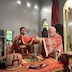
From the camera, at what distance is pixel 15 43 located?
1.31m

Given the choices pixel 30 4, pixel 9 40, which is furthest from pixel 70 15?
pixel 9 40

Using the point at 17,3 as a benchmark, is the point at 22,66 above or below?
below

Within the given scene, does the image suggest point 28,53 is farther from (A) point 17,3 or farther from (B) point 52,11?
(B) point 52,11

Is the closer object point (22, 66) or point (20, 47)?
point (22, 66)

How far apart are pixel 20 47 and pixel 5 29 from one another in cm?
23

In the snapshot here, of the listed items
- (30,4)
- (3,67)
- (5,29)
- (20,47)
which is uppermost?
(30,4)

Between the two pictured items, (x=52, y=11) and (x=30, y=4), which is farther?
(x=52, y=11)

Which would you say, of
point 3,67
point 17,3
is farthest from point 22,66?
point 17,3

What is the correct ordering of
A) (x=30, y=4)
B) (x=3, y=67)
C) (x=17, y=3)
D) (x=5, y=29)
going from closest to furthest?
(x=3, y=67) → (x=5, y=29) → (x=17, y=3) → (x=30, y=4)

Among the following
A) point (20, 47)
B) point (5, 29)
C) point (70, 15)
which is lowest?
Answer: point (20, 47)

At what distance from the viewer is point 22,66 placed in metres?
1.05

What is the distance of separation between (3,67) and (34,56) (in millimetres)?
357

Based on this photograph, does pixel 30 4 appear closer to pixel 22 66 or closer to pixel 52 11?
pixel 52 11

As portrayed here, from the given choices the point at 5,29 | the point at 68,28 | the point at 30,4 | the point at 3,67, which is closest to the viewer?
the point at 3,67
